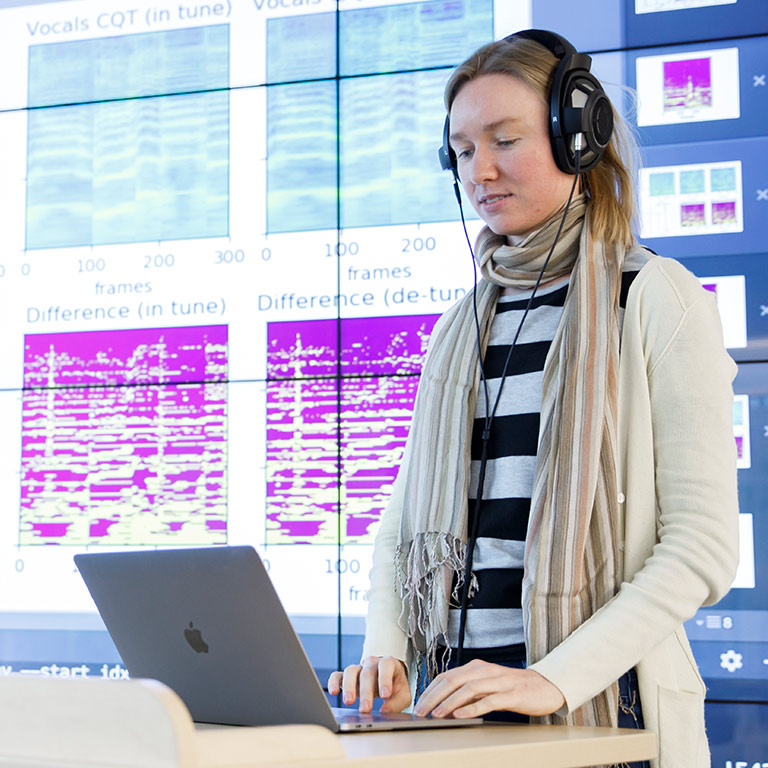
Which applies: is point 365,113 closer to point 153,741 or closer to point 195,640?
point 195,640

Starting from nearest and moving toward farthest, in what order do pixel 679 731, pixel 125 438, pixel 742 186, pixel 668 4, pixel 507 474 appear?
pixel 679 731, pixel 507 474, pixel 742 186, pixel 668 4, pixel 125 438

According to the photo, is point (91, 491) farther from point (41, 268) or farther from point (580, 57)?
point (580, 57)

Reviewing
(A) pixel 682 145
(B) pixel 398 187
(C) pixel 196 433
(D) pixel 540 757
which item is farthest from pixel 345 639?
(D) pixel 540 757

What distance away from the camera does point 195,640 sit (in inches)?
38.2

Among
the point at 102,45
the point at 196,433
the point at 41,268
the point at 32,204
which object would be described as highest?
the point at 102,45

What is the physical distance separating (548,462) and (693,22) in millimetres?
→ 1739

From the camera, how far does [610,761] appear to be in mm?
917

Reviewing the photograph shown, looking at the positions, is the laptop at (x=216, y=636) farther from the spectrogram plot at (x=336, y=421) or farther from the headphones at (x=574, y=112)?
the spectrogram plot at (x=336, y=421)

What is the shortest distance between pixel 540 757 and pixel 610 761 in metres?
0.11

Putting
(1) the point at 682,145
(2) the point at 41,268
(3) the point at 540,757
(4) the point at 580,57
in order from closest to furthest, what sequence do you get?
(3) the point at 540,757 < (4) the point at 580,57 < (1) the point at 682,145 < (2) the point at 41,268

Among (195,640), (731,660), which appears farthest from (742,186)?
(195,640)

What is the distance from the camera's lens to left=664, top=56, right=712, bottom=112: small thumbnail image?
8.36 ft

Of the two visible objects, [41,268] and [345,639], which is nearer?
[345,639]

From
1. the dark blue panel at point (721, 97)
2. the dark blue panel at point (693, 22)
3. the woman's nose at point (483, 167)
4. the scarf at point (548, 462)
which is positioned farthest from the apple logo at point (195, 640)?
the dark blue panel at point (693, 22)
